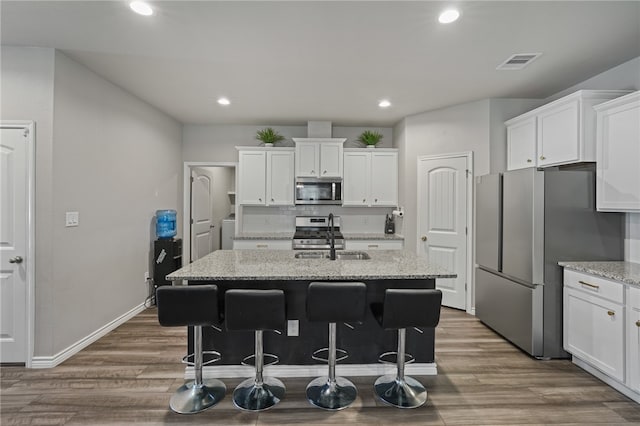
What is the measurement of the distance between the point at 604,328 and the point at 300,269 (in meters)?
2.39

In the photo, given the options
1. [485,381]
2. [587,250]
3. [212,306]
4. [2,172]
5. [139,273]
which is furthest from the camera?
[139,273]

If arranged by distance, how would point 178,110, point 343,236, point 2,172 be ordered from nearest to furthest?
point 2,172 → point 178,110 → point 343,236

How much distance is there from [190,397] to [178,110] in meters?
3.77

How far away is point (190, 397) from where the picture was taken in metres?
2.28

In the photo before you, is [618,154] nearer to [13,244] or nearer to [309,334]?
[309,334]

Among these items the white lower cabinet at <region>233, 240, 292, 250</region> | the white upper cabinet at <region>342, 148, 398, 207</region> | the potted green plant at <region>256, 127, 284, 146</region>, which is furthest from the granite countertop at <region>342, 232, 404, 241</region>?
A: the potted green plant at <region>256, 127, 284, 146</region>

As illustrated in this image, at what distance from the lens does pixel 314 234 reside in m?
5.01

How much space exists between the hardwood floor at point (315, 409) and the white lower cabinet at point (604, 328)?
0.50 ft

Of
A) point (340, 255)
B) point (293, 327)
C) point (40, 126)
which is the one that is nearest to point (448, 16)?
point (340, 255)

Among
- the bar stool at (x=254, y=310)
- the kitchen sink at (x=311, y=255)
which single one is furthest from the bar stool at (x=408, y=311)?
the kitchen sink at (x=311, y=255)

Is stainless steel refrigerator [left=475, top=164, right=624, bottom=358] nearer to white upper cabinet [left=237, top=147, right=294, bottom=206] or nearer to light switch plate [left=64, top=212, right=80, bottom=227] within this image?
white upper cabinet [left=237, top=147, right=294, bottom=206]

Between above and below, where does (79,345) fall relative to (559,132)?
below

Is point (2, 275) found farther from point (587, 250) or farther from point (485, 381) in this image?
point (587, 250)

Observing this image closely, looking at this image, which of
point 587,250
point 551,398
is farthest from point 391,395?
point 587,250
